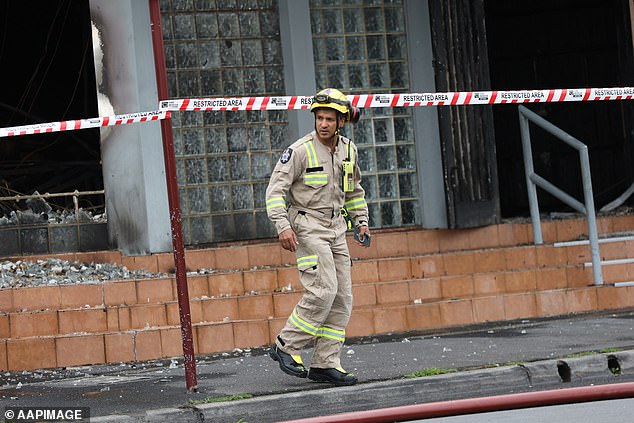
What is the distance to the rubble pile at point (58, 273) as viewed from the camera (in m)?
9.75

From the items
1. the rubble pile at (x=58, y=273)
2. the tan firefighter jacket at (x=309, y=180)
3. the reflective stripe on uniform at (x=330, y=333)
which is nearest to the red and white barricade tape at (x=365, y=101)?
the tan firefighter jacket at (x=309, y=180)

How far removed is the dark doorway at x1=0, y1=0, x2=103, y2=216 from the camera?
43.2ft

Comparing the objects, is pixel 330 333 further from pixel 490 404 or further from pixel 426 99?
pixel 490 404

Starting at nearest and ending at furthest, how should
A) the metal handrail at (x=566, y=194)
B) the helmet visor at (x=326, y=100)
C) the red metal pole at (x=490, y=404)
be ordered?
1. the red metal pole at (x=490, y=404)
2. the helmet visor at (x=326, y=100)
3. the metal handrail at (x=566, y=194)

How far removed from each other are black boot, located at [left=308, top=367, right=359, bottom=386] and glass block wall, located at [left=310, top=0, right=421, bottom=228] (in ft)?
15.8

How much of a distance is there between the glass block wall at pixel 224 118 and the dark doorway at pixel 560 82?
3.75m

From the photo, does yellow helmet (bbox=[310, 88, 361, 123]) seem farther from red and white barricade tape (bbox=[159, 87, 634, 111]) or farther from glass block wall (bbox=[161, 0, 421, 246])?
glass block wall (bbox=[161, 0, 421, 246])

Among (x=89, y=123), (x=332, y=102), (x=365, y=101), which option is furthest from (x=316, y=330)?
(x=365, y=101)

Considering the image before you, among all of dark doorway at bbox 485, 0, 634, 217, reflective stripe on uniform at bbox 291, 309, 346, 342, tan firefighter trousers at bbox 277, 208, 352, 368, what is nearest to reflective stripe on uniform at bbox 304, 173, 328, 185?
tan firefighter trousers at bbox 277, 208, 352, 368

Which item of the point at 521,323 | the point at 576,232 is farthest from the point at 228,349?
the point at 576,232

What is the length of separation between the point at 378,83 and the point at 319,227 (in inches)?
195

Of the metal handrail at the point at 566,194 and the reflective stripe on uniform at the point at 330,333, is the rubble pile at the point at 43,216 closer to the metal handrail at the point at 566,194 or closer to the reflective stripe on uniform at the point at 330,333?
the metal handrail at the point at 566,194

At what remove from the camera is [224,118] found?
11.2 metres

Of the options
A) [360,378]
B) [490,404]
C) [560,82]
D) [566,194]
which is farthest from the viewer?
[560,82]
